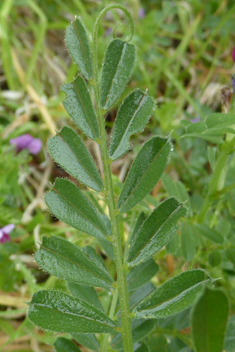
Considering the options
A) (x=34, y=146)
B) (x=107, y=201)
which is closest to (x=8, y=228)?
(x=34, y=146)

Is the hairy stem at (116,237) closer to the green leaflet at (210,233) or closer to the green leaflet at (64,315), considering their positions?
the green leaflet at (64,315)

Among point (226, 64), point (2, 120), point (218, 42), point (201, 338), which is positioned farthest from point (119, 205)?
point (218, 42)

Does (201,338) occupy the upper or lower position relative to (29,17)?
lower

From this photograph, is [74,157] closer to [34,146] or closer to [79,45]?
[79,45]

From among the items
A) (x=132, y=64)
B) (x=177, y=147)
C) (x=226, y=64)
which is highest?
(x=132, y=64)

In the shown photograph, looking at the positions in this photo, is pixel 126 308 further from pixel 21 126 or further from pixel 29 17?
pixel 29 17

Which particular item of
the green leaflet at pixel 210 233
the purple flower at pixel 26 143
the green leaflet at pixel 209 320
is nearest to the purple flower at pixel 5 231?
the purple flower at pixel 26 143

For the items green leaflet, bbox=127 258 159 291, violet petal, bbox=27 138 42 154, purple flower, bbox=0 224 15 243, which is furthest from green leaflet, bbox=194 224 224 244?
violet petal, bbox=27 138 42 154
